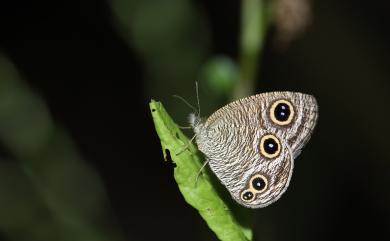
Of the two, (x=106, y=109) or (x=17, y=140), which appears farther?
(x=106, y=109)

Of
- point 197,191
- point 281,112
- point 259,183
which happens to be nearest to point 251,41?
point 281,112

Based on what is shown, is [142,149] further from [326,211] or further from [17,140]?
[17,140]

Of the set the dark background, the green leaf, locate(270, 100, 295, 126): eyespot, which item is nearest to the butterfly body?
locate(270, 100, 295, 126): eyespot

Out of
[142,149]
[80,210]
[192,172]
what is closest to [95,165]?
[142,149]

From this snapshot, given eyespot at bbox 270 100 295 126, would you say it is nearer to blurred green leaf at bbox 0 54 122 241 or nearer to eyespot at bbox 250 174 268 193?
eyespot at bbox 250 174 268 193

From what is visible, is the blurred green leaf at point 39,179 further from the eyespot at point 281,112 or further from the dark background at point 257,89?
the eyespot at point 281,112
